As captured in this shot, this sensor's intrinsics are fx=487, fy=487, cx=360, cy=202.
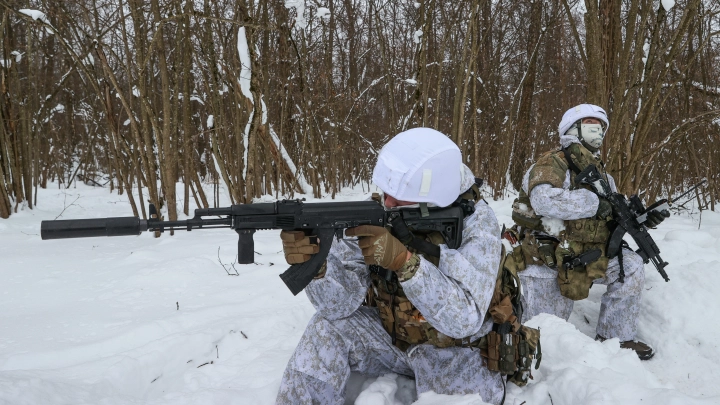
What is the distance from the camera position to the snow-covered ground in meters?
2.07

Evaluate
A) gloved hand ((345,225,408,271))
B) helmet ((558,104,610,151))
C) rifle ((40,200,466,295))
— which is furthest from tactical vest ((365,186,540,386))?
helmet ((558,104,610,151))

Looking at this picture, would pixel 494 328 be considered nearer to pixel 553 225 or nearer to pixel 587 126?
pixel 553 225

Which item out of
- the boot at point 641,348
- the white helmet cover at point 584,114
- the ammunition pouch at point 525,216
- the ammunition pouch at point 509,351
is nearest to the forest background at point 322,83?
the white helmet cover at point 584,114

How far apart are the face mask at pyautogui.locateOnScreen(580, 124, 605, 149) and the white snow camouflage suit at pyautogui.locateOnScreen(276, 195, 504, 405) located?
1669 millimetres

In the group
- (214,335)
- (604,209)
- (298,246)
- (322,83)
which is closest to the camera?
(298,246)

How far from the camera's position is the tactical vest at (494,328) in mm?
1987

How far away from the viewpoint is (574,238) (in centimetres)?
319

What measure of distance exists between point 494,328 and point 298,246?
3.01 feet

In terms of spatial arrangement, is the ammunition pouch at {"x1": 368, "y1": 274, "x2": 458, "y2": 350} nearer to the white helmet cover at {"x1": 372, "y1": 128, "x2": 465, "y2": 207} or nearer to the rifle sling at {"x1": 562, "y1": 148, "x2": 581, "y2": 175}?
the white helmet cover at {"x1": 372, "y1": 128, "x2": 465, "y2": 207}

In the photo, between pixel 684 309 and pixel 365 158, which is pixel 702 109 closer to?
pixel 684 309

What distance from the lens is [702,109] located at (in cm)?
700

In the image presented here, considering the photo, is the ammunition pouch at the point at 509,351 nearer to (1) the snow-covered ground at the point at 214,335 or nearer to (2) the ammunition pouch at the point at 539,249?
(1) the snow-covered ground at the point at 214,335

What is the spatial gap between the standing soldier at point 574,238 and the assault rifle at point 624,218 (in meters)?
0.05

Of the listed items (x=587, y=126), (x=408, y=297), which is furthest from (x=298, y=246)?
(x=587, y=126)
